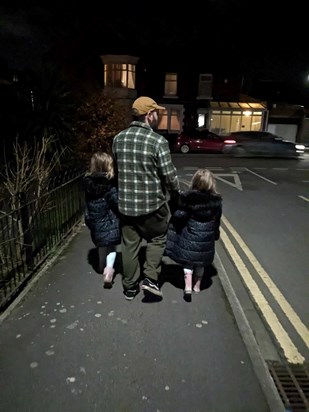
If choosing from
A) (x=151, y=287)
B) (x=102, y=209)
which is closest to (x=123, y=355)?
(x=151, y=287)

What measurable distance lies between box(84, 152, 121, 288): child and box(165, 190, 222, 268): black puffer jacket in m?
0.70

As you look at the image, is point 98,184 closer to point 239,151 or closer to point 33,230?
point 33,230

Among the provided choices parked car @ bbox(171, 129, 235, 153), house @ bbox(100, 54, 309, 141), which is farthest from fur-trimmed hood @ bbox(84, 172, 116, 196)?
house @ bbox(100, 54, 309, 141)

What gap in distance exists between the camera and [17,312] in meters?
3.34

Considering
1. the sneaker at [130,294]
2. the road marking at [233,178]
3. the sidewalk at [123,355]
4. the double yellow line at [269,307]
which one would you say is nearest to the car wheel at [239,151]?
the road marking at [233,178]

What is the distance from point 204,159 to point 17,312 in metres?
15.7

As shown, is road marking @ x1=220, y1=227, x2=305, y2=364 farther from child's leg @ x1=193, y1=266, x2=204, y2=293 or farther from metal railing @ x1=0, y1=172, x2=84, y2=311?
metal railing @ x1=0, y1=172, x2=84, y2=311

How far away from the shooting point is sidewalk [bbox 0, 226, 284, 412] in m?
2.33

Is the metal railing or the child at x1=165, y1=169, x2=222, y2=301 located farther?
the metal railing

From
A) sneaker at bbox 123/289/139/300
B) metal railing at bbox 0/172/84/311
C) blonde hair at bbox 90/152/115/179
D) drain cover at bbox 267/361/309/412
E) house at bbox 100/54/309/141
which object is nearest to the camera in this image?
drain cover at bbox 267/361/309/412

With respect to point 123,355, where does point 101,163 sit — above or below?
above

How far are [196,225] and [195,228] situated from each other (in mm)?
35

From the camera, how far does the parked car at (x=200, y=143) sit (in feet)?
66.2

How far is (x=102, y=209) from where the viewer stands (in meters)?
3.72
